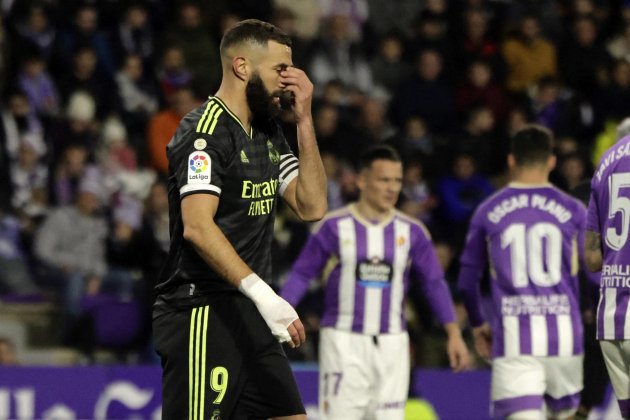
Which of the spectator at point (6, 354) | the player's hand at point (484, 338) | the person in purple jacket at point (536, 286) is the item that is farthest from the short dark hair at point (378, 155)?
the spectator at point (6, 354)

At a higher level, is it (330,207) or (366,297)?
(330,207)

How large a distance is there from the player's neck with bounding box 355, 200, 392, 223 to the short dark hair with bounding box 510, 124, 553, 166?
43.1 inches

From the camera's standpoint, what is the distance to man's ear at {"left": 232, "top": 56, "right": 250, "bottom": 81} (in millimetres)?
5734

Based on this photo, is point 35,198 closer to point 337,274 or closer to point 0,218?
point 0,218

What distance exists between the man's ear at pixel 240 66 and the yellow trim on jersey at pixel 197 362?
105cm

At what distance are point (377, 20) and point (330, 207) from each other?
4025 millimetres

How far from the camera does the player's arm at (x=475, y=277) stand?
869cm

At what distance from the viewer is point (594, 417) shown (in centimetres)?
1136

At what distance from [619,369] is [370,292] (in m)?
2.74

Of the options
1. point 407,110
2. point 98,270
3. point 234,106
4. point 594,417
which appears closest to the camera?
point 234,106

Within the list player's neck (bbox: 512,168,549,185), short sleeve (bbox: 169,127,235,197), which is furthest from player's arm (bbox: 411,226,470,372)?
short sleeve (bbox: 169,127,235,197)

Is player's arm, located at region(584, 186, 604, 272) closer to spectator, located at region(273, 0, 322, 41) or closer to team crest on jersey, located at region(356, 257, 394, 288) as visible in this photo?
team crest on jersey, located at region(356, 257, 394, 288)

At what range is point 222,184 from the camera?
218 inches

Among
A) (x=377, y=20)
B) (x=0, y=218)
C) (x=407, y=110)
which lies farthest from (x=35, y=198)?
(x=377, y=20)
